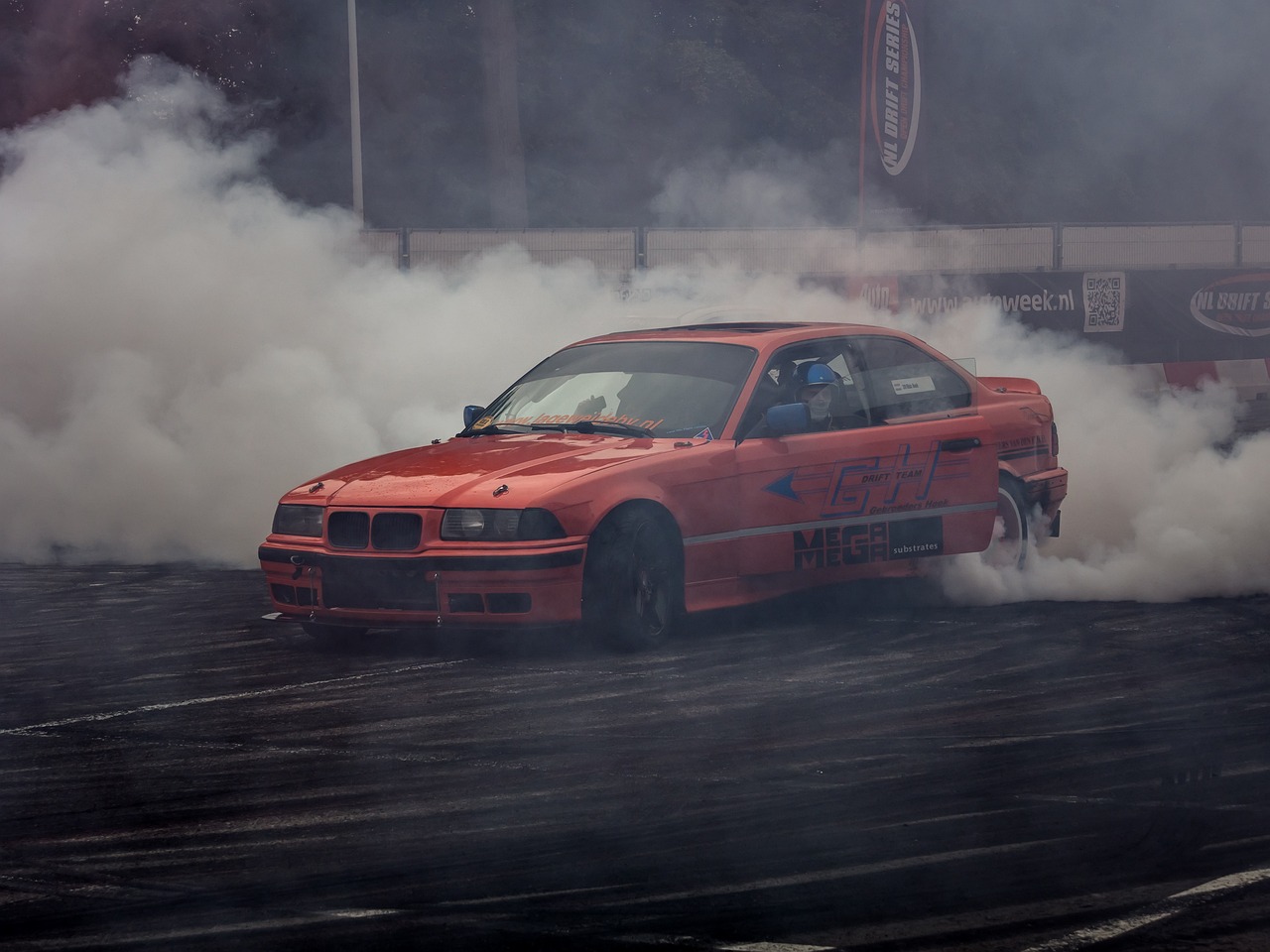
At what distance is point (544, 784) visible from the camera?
511 centimetres

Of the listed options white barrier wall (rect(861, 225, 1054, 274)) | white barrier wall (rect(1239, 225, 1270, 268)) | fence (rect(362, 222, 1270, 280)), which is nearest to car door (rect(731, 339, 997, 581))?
fence (rect(362, 222, 1270, 280))

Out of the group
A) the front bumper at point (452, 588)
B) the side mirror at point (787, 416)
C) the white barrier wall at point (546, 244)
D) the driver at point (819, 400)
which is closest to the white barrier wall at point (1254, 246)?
the white barrier wall at point (546, 244)

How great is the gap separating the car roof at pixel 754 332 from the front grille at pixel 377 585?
200cm

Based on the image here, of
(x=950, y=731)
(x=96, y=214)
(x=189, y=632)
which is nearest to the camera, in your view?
(x=950, y=731)

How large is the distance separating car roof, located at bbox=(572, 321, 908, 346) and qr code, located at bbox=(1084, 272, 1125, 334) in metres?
11.1

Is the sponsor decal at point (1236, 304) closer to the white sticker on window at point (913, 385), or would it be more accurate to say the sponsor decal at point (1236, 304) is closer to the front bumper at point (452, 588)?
the white sticker on window at point (913, 385)

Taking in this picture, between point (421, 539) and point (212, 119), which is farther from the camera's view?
point (212, 119)

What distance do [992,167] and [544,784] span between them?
23.8 metres

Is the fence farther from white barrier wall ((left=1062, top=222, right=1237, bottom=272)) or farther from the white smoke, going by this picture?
the white smoke

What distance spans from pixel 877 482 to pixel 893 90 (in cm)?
1306

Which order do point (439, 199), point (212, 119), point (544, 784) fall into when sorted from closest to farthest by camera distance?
1. point (544, 784)
2. point (212, 119)
3. point (439, 199)

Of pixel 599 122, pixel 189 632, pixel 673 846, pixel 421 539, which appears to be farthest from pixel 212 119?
pixel 599 122

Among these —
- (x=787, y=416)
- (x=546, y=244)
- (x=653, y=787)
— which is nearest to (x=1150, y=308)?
(x=546, y=244)

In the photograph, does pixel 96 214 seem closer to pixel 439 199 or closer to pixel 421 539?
pixel 421 539
